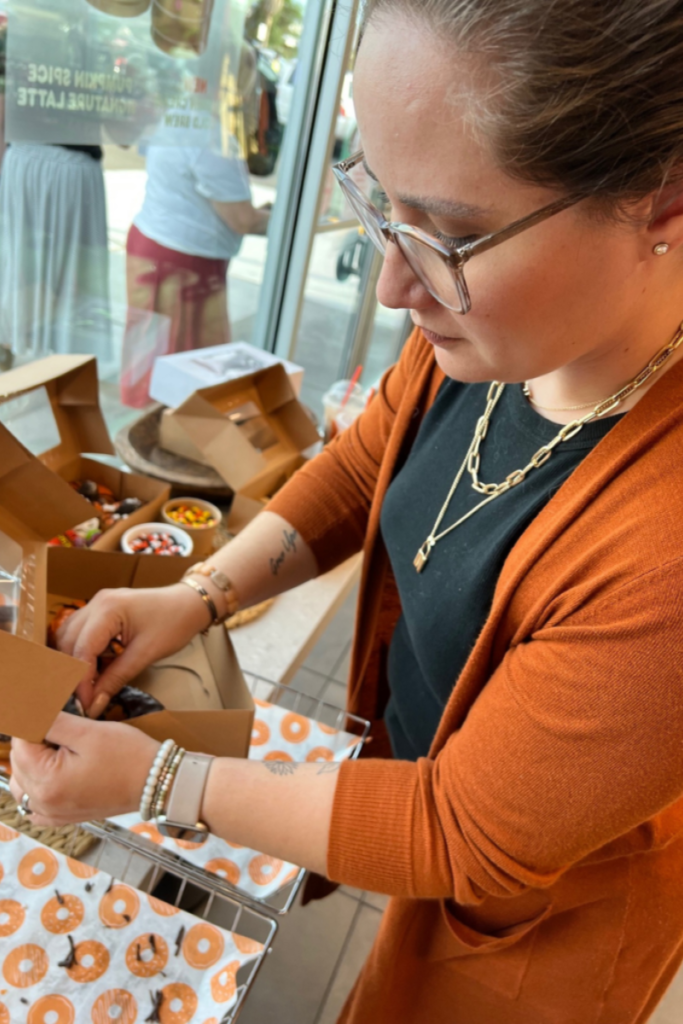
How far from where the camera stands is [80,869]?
75cm

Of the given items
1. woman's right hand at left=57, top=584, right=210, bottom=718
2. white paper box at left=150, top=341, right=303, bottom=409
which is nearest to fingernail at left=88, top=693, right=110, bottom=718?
woman's right hand at left=57, top=584, right=210, bottom=718

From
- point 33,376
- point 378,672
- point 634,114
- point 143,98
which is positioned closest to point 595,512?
point 634,114

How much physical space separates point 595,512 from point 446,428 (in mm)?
313

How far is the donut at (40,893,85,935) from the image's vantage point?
2.32 feet

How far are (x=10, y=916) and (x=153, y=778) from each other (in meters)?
0.21

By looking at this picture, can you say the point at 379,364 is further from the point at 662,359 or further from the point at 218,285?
the point at 662,359

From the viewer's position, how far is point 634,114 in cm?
45

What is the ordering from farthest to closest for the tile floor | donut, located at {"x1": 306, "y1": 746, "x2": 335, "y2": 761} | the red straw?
the red straw < the tile floor < donut, located at {"x1": 306, "y1": 746, "x2": 335, "y2": 761}

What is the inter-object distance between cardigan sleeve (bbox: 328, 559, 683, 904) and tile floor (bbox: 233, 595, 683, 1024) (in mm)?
1071

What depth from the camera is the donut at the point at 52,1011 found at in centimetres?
65

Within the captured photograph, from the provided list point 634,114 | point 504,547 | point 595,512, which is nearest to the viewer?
point 634,114

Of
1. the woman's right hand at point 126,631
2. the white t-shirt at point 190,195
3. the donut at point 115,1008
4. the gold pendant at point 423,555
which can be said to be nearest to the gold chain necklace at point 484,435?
the gold pendant at point 423,555

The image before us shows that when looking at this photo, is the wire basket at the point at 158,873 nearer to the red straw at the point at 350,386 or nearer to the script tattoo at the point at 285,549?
the script tattoo at the point at 285,549

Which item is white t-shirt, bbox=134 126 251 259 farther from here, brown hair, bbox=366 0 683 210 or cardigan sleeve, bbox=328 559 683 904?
cardigan sleeve, bbox=328 559 683 904
